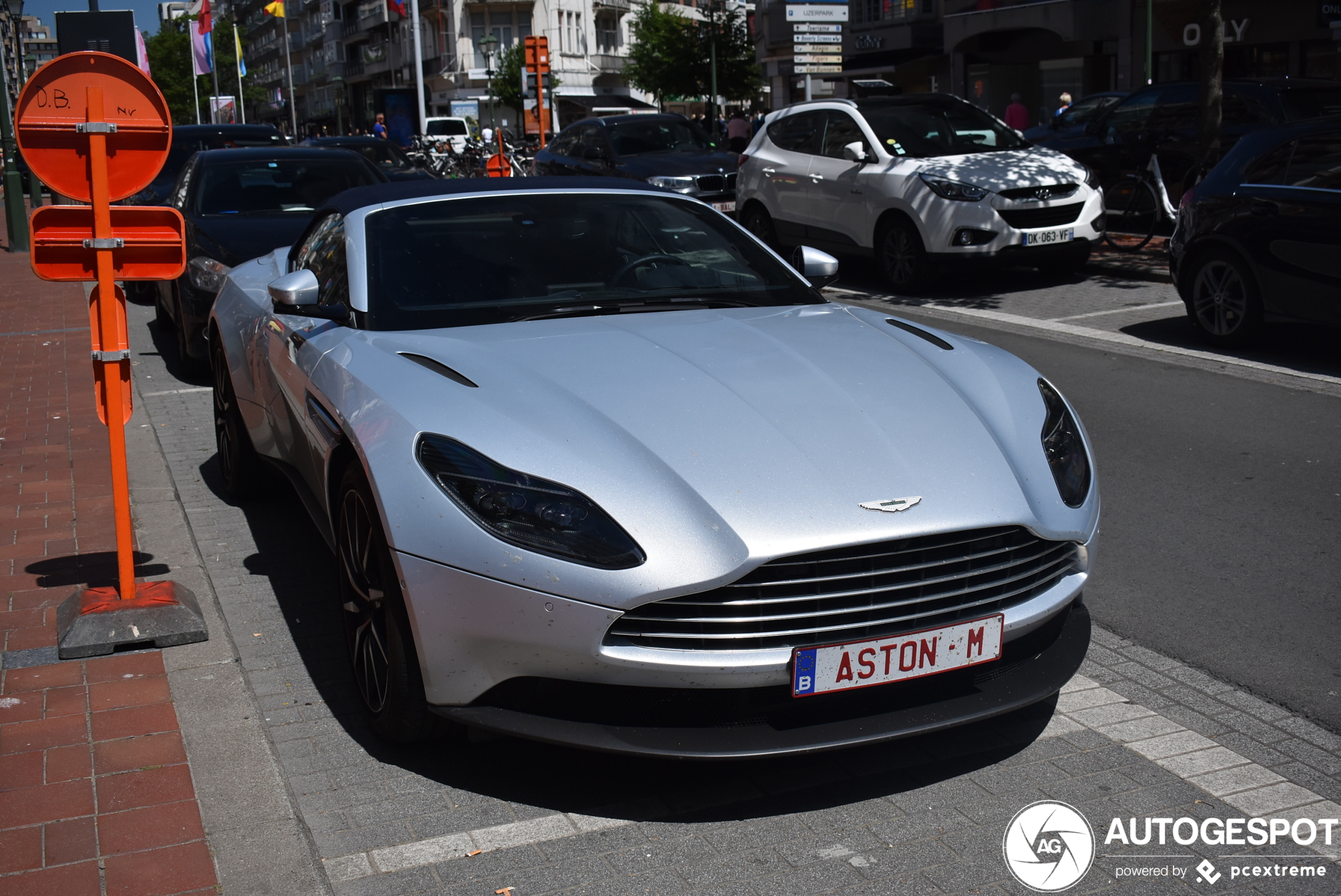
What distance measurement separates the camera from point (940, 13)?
150ft

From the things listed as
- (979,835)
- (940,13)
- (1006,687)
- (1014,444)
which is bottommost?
(979,835)

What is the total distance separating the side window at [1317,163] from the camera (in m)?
8.48

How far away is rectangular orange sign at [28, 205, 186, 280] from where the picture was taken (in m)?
4.36

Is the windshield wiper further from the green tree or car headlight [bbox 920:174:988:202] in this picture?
the green tree

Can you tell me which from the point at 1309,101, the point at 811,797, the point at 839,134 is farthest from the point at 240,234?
the point at 1309,101

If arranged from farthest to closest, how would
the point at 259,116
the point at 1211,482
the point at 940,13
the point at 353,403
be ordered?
the point at 259,116, the point at 940,13, the point at 1211,482, the point at 353,403

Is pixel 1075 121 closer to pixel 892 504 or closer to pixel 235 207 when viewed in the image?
pixel 235 207

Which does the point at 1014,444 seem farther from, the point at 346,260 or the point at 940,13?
the point at 940,13

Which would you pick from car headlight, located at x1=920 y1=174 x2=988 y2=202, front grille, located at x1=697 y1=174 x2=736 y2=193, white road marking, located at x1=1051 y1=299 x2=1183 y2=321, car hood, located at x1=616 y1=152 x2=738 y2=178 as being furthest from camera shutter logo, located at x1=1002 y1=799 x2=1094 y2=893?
front grille, located at x1=697 y1=174 x2=736 y2=193

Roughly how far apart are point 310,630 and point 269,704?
634 millimetres

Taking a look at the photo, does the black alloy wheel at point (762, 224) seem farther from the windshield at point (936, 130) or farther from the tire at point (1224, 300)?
the tire at point (1224, 300)

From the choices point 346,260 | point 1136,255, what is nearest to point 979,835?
point 346,260

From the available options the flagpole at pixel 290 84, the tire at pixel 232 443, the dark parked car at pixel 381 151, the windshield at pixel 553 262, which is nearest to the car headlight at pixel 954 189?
the dark parked car at pixel 381 151

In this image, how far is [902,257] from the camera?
1284 cm
